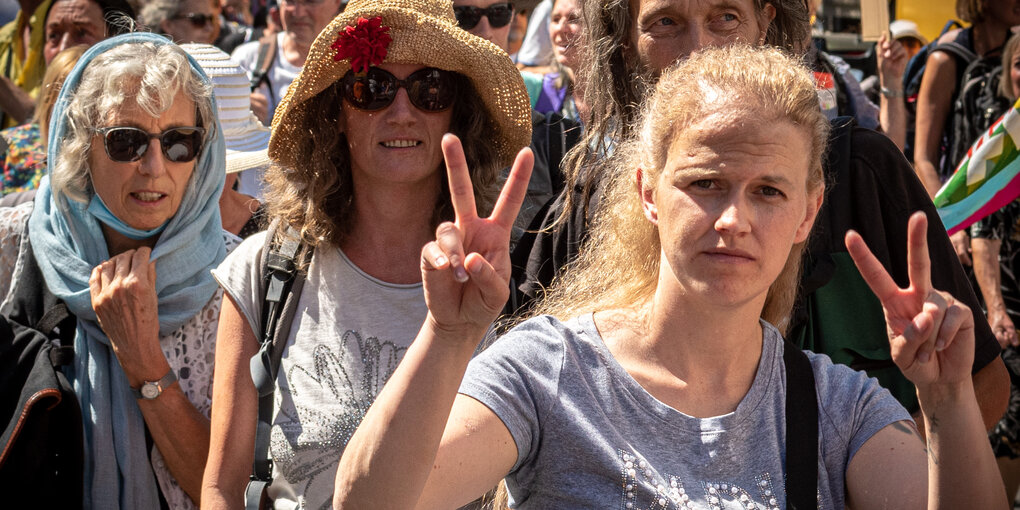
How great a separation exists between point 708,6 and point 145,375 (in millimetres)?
1801

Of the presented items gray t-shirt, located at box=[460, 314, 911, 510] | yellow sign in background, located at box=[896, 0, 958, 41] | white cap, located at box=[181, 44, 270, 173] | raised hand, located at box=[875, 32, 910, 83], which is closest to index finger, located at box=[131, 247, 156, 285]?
white cap, located at box=[181, 44, 270, 173]

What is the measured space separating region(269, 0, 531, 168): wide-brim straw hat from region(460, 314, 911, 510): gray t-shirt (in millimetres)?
1038

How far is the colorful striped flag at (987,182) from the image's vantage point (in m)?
3.25

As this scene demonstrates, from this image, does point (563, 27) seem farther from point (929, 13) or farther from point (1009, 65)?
point (929, 13)

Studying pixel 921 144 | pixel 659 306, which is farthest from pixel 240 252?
pixel 921 144

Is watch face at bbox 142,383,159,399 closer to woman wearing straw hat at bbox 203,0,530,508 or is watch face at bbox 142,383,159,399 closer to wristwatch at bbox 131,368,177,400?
wristwatch at bbox 131,368,177,400

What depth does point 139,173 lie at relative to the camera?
3184 mm

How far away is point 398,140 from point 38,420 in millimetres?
1204

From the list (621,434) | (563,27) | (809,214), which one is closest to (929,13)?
(563,27)

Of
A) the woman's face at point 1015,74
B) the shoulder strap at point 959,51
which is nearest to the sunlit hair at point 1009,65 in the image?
the woman's face at point 1015,74

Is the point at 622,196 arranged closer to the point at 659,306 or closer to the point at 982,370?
the point at 659,306

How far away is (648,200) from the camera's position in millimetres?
2225

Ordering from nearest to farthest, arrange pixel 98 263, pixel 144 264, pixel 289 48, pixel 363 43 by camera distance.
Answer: pixel 363 43
pixel 144 264
pixel 98 263
pixel 289 48

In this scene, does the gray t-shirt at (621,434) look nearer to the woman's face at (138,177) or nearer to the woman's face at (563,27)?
the woman's face at (138,177)
